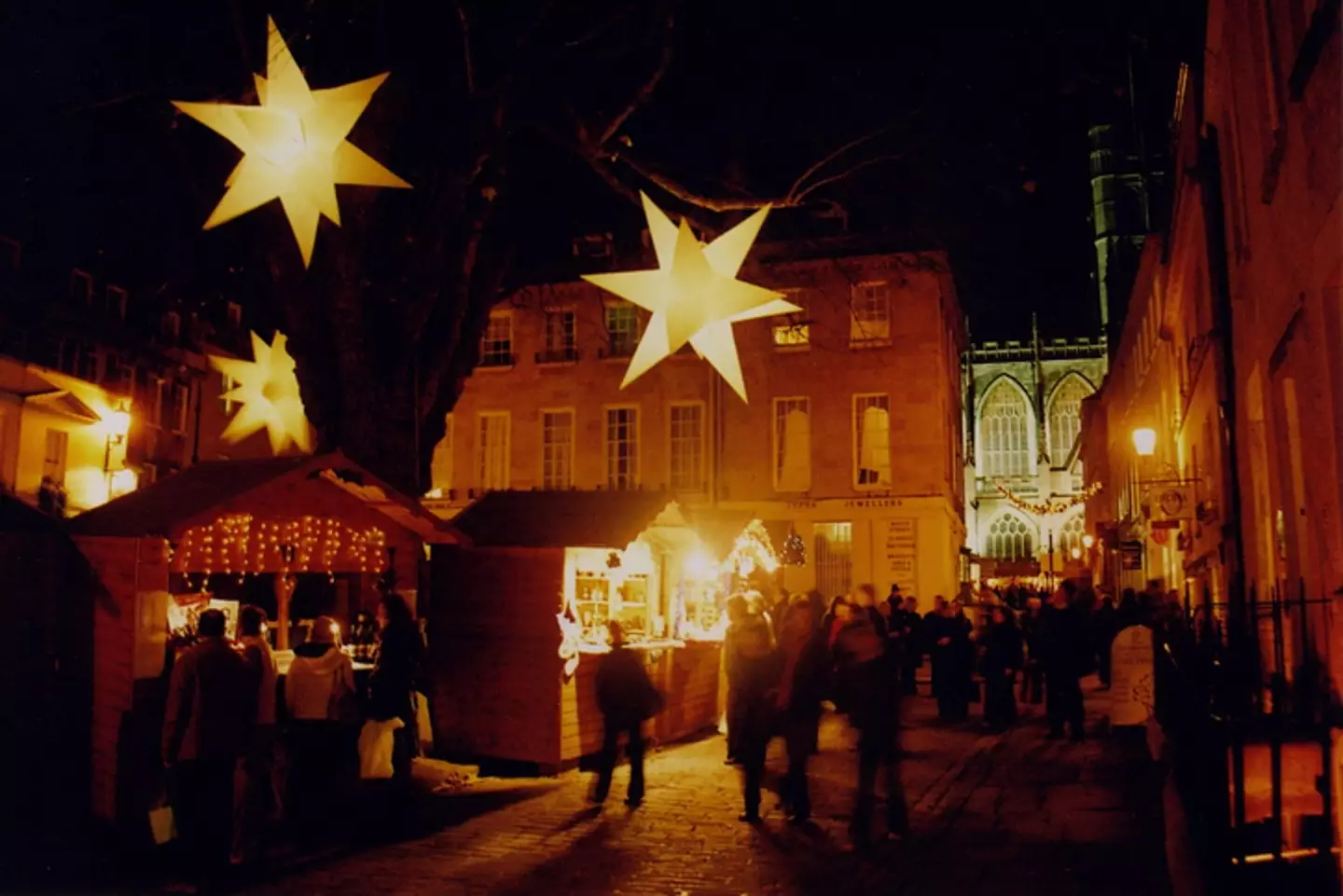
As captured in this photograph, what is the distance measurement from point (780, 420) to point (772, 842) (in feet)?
70.5

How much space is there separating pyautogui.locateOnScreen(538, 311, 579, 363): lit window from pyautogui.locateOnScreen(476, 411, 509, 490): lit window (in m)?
2.15

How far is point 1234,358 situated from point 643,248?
16.7 meters

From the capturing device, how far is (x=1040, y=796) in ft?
30.8

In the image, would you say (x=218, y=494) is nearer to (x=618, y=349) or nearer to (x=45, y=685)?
(x=45, y=685)

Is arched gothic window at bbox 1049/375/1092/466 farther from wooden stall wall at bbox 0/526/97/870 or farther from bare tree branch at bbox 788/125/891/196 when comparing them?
wooden stall wall at bbox 0/526/97/870

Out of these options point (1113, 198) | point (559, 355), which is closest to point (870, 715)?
point (559, 355)

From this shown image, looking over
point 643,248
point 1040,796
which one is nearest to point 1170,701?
point 1040,796

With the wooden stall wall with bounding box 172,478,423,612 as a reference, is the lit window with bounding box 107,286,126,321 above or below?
above

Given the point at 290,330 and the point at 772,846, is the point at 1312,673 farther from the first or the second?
the point at 290,330

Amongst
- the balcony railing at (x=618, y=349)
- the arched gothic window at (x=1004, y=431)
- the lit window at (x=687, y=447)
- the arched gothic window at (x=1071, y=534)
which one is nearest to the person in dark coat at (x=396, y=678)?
the lit window at (x=687, y=447)

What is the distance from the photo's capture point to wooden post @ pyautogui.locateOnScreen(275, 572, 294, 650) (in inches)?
443

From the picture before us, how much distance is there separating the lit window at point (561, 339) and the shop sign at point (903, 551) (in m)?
9.98

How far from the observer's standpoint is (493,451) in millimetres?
30734

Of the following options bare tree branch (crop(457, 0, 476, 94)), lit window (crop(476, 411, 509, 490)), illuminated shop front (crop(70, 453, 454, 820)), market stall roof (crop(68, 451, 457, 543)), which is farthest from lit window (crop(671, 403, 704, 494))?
bare tree branch (crop(457, 0, 476, 94))
